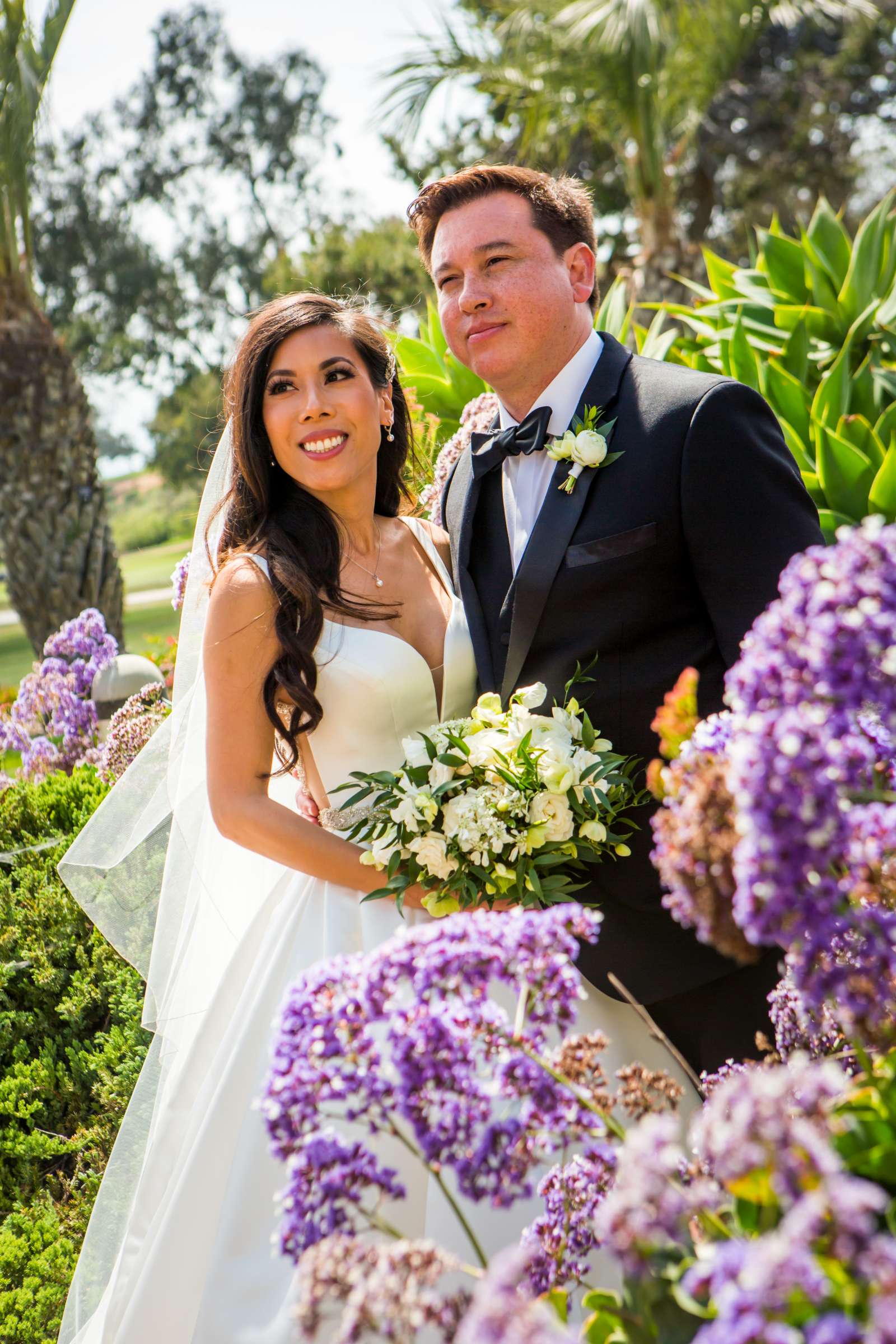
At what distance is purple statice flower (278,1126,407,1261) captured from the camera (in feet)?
3.78

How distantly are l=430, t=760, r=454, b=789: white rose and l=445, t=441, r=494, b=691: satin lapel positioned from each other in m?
0.67

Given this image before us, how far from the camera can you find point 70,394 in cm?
814

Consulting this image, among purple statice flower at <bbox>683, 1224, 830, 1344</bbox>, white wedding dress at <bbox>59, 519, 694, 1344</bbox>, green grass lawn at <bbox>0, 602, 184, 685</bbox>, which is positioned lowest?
green grass lawn at <bbox>0, 602, 184, 685</bbox>

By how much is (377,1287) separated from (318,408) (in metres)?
2.68

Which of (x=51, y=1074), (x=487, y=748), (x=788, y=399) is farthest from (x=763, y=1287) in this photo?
(x=788, y=399)

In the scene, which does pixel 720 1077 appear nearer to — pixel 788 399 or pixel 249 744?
pixel 249 744

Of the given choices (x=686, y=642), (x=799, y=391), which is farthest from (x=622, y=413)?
(x=799, y=391)

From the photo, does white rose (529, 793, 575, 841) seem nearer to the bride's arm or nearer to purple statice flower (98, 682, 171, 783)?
the bride's arm

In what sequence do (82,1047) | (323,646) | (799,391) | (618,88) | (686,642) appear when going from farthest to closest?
(618,88) → (799,391) → (82,1047) → (323,646) → (686,642)

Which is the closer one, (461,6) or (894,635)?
(894,635)

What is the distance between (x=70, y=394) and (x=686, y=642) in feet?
21.8

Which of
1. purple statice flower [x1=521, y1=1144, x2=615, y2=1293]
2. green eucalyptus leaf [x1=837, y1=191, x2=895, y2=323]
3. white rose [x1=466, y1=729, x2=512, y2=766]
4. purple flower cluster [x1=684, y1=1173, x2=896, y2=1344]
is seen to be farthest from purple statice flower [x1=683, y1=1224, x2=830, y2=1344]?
green eucalyptus leaf [x1=837, y1=191, x2=895, y2=323]

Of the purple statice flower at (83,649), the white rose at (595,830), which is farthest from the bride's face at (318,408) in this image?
the purple statice flower at (83,649)

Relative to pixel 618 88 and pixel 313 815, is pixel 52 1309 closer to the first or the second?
pixel 313 815
